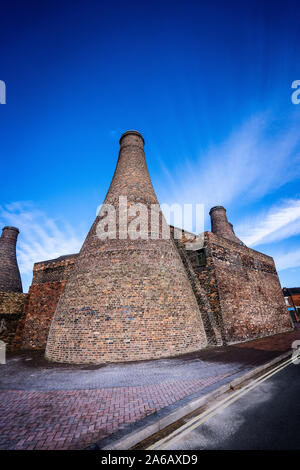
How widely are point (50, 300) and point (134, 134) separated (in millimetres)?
12201

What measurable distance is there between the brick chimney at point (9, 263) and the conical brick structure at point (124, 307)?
14456 millimetres

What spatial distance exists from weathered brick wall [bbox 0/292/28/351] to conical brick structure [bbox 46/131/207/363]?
6.23 m

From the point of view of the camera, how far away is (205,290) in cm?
1123

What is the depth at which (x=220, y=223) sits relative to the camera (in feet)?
78.1

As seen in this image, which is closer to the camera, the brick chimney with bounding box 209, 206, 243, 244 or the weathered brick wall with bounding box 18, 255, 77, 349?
the weathered brick wall with bounding box 18, 255, 77, 349

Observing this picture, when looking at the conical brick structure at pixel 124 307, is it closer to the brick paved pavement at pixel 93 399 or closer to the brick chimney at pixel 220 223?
the brick paved pavement at pixel 93 399

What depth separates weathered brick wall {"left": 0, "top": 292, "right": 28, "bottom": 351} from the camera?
12391mm

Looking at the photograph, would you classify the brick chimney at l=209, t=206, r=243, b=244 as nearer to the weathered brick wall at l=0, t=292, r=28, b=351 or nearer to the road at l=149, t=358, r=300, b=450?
the weathered brick wall at l=0, t=292, r=28, b=351

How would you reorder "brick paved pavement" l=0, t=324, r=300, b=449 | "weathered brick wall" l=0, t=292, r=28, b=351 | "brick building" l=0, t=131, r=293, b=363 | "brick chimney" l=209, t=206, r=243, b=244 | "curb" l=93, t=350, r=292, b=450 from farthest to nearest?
"brick chimney" l=209, t=206, r=243, b=244
"weathered brick wall" l=0, t=292, r=28, b=351
"brick building" l=0, t=131, r=293, b=363
"brick paved pavement" l=0, t=324, r=300, b=449
"curb" l=93, t=350, r=292, b=450

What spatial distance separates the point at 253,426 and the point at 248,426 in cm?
7

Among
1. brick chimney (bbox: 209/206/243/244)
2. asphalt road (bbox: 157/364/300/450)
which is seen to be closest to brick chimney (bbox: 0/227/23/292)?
asphalt road (bbox: 157/364/300/450)

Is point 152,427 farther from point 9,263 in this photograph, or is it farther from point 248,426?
point 9,263

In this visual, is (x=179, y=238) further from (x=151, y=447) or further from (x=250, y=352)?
(x=151, y=447)
